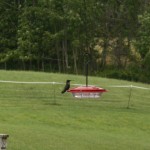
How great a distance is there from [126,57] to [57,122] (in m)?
35.0

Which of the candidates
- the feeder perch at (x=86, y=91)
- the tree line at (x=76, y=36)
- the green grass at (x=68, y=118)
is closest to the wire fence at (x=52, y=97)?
the green grass at (x=68, y=118)

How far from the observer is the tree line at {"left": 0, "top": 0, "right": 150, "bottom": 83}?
51.2 metres

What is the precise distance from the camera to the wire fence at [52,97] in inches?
1016

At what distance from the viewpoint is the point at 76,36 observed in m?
52.3

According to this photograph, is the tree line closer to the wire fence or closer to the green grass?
the green grass

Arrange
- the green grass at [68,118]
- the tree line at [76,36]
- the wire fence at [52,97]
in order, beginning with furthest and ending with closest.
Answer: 1. the tree line at [76,36]
2. the wire fence at [52,97]
3. the green grass at [68,118]

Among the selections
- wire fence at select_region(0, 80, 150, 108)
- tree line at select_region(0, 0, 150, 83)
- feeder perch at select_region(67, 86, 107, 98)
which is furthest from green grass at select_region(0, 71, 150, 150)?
tree line at select_region(0, 0, 150, 83)

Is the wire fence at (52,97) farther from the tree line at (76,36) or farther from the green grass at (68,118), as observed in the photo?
the tree line at (76,36)

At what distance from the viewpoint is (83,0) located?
51000 mm

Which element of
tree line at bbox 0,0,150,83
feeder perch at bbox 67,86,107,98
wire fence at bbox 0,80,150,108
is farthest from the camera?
tree line at bbox 0,0,150,83

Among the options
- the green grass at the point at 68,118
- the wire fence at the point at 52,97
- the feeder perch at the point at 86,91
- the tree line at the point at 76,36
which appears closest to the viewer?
the green grass at the point at 68,118

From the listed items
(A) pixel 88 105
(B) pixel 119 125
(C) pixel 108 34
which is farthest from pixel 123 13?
(B) pixel 119 125

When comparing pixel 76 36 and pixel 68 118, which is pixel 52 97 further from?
pixel 76 36

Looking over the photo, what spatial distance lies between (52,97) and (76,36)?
85.1 ft
